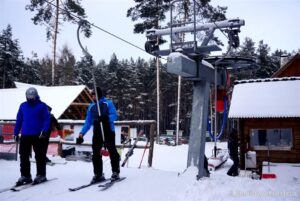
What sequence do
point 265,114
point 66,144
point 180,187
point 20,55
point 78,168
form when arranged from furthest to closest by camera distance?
1. point 20,55
2. point 265,114
3. point 66,144
4. point 78,168
5. point 180,187

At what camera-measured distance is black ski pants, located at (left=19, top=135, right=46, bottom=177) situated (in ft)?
17.8

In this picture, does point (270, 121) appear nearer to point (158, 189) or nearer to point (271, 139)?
point (271, 139)

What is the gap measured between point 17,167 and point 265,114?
37.1 feet

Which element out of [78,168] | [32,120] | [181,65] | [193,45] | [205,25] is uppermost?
[205,25]

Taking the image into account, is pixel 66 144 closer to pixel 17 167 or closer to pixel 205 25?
pixel 17 167

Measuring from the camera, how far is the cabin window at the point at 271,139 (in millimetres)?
15391

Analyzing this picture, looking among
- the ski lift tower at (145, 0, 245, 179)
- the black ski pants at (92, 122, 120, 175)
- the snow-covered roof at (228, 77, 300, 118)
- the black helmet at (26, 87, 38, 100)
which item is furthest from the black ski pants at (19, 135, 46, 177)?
the snow-covered roof at (228, 77, 300, 118)

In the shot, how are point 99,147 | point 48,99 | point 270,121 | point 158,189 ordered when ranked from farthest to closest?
point 48,99
point 270,121
point 99,147
point 158,189

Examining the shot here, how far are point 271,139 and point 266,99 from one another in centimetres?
195

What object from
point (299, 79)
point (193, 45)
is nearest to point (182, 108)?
point (299, 79)

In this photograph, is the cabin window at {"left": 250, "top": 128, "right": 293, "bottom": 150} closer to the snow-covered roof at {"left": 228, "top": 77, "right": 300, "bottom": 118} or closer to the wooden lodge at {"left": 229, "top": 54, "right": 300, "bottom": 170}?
the wooden lodge at {"left": 229, "top": 54, "right": 300, "bottom": 170}

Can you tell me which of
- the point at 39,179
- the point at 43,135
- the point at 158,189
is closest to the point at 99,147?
the point at 43,135

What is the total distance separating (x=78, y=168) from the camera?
7141 mm

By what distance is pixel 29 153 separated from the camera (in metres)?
5.57
